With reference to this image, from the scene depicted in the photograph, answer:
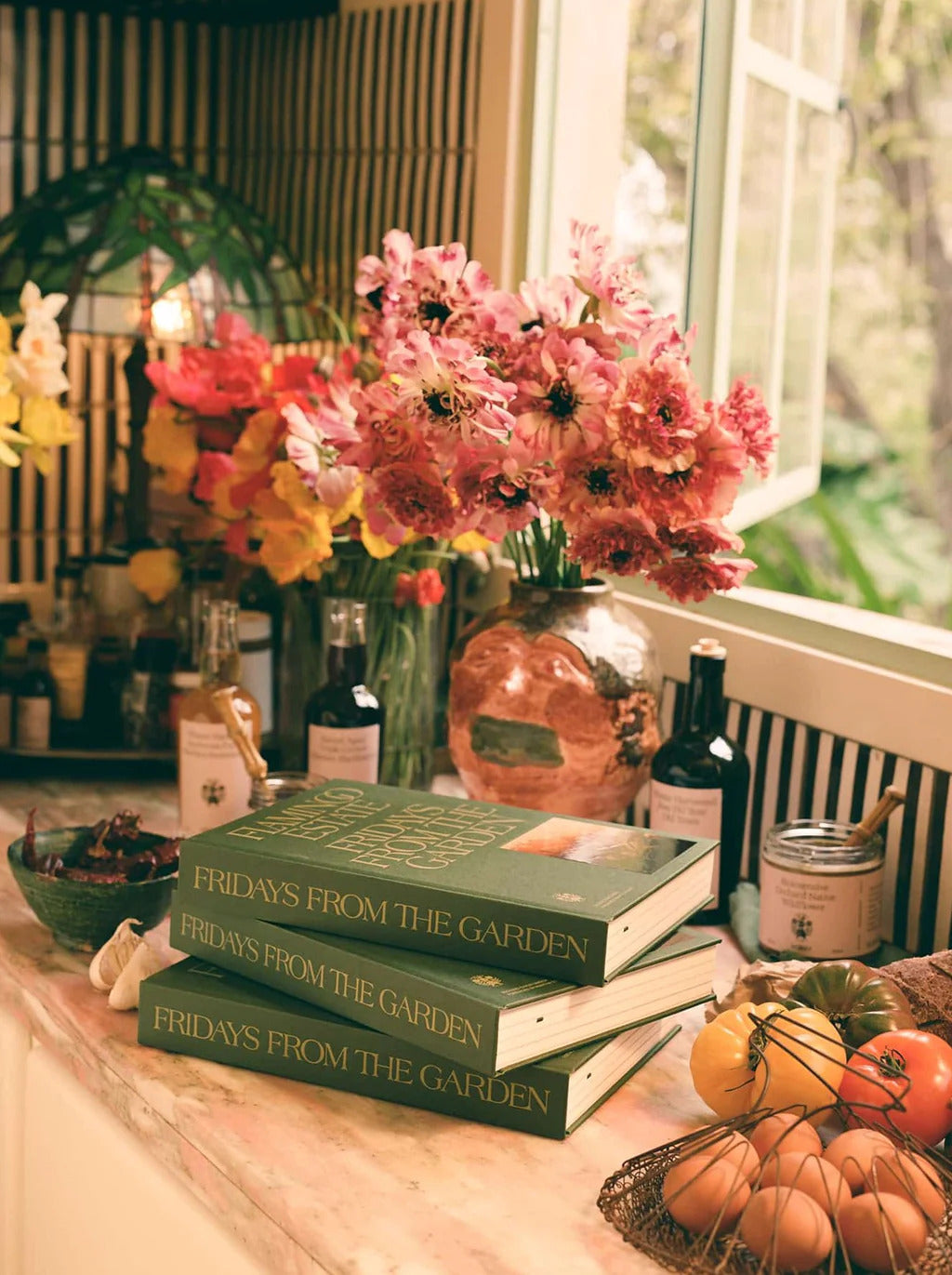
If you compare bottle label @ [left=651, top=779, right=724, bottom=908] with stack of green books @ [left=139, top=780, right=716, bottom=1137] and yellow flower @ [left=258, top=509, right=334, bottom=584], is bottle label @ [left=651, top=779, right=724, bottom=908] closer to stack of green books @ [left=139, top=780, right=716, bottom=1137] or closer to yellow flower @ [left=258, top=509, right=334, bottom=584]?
stack of green books @ [left=139, top=780, right=716, bottom=1137]

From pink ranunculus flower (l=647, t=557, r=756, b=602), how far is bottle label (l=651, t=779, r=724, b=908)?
0.20 m

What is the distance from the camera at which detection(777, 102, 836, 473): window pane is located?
188cm

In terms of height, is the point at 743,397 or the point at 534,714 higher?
the point at 743,397

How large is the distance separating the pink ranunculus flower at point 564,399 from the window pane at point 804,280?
0.72m

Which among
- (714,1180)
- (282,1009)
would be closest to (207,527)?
(282,1009)

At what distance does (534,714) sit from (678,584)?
0.21m

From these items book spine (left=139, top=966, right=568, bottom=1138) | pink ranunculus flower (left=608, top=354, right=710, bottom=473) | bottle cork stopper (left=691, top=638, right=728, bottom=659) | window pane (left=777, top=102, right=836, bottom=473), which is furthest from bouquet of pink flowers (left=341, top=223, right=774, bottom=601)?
window pane (left=777, top=102, right=836, bottom=473)

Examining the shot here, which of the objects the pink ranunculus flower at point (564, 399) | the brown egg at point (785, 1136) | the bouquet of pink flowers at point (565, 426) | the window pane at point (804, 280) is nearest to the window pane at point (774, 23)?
the window pane at point (804, 280)

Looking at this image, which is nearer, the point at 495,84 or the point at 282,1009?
the point at 282,1009

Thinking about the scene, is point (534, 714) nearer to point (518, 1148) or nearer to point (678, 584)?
point (678, 584)

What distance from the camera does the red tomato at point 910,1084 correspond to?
2.96 feet

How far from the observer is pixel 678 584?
3.96 ft

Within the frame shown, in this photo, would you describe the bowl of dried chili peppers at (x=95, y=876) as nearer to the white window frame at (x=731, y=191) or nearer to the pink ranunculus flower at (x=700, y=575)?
the pink ranunculus flower at (x=700, y=575)

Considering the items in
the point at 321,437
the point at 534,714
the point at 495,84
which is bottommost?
the point at 534,714
